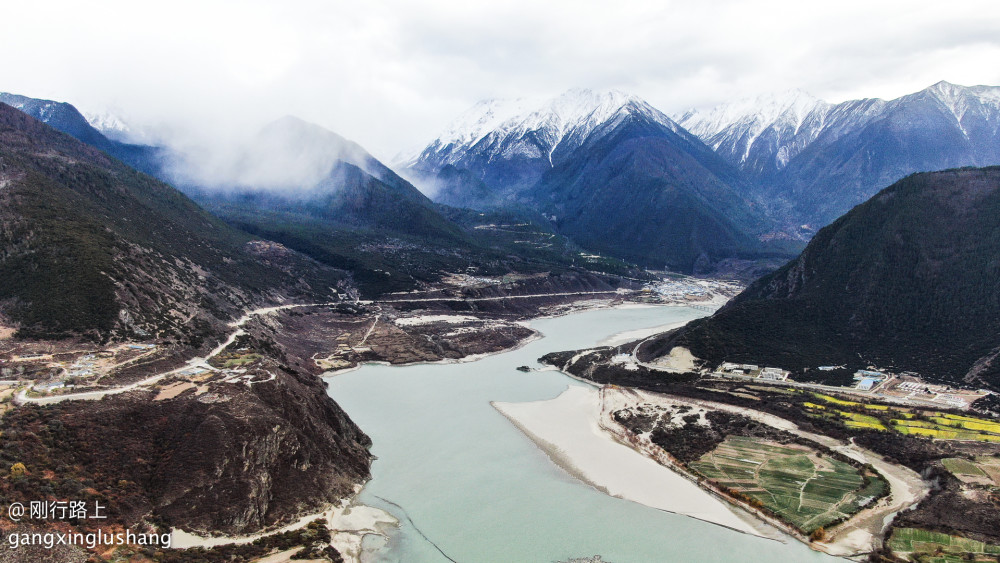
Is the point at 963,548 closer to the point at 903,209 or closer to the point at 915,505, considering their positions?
the point at 915,505

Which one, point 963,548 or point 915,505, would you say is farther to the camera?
point 915,505

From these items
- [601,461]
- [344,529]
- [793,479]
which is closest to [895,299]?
[793,479]

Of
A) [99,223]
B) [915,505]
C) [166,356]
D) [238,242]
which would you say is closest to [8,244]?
[99,223]

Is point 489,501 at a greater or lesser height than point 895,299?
lesser

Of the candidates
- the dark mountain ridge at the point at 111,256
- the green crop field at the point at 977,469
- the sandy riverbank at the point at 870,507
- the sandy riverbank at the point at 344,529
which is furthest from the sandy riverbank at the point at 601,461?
the dark mountain ridge at the point at 111,256

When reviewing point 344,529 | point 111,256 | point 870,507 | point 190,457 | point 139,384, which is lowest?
point 870,507

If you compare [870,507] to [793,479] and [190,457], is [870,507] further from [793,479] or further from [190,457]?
[190,457]

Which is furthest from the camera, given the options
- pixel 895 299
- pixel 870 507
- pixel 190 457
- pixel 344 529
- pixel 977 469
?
pixel 895 299
